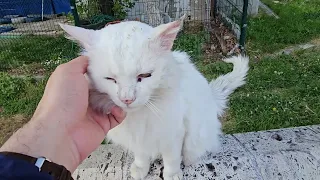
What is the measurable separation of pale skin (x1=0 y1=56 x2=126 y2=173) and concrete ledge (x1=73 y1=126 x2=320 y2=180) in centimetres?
43

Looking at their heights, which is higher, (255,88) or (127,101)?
(127,101)

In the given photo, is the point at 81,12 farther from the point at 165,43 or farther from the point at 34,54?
the point at 165,43

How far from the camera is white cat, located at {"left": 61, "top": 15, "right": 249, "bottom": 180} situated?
127 cm

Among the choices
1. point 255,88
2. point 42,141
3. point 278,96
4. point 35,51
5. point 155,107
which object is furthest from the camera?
point 35,51

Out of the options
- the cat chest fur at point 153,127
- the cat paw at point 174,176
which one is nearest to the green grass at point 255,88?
the cat paw at point 174,176

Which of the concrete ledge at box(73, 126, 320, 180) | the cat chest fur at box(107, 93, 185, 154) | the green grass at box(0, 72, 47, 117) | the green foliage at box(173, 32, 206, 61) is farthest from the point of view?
the green foliage at box(173, 32, 206, 61)

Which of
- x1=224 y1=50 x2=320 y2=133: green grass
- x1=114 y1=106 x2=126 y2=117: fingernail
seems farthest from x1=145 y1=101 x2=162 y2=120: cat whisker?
x1=224 y1=50 x2=320 y2=133: green grass

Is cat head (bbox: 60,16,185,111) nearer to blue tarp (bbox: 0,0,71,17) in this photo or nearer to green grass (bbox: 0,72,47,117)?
green grass (bbox: 0,72,47,117)

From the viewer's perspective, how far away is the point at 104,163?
1.89m

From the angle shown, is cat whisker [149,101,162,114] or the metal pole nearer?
cat whisker [149,101,162,114]

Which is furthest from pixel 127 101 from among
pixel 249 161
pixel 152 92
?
pixel 249 161

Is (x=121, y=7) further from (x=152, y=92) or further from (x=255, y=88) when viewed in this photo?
(x=152, y=92)

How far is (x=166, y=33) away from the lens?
1306 millimetres

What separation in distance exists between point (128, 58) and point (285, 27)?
4100 mm
